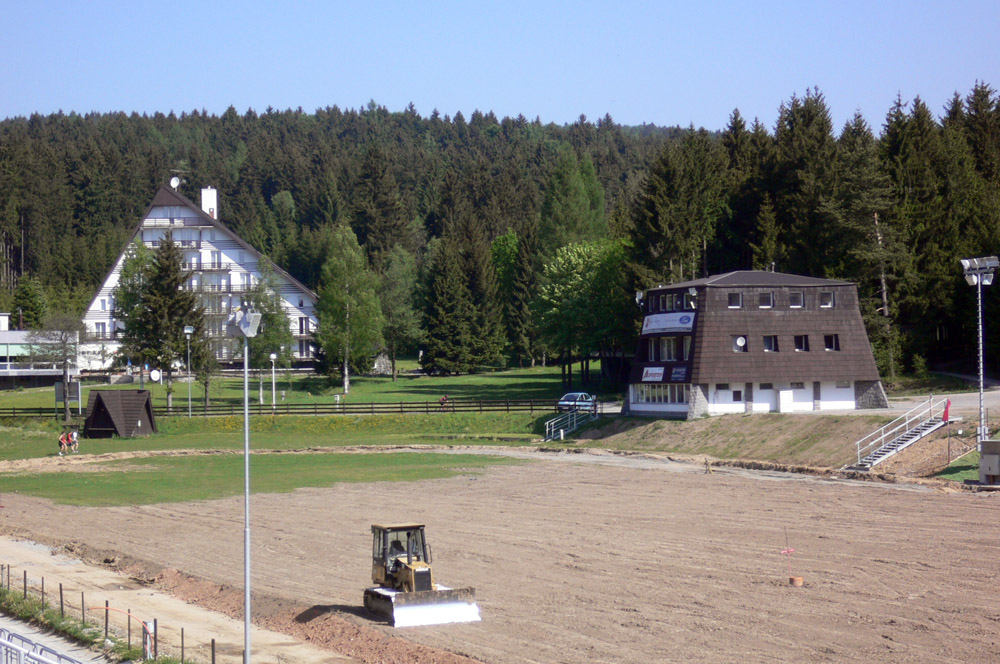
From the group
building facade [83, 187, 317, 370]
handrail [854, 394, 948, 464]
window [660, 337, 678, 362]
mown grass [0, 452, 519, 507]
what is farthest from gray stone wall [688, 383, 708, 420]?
building facade [83, 187, 317, 370]

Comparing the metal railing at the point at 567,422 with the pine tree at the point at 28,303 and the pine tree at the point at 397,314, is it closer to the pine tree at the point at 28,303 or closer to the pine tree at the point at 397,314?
the pine tree at the point at 397,314

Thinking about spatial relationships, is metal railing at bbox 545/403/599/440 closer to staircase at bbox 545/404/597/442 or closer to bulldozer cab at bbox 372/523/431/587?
staircase at bbox 545/404/597/442

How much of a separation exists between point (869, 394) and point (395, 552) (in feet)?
136

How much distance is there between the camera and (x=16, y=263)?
471 ft

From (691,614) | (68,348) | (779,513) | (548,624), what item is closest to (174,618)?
(548,624)

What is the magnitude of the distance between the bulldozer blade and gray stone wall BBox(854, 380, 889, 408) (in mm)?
40629

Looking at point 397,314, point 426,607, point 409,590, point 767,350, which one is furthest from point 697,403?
point 397,314

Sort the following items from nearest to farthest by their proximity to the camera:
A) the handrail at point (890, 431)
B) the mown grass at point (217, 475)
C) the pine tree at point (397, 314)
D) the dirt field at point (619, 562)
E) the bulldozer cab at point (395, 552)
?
1. the dirt field at point (619, 562)
2. the bulldozer cab at point (395, 552)
3. the mown grass at point (217, 475)
4. the handrail at point (890, 431)
5. the pine tree at point (397, 314)

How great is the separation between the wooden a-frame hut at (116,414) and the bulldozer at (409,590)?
148 ft

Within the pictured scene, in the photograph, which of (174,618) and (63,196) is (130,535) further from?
(63,196)

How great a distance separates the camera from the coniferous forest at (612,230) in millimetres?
66812

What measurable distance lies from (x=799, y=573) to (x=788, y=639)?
528cm

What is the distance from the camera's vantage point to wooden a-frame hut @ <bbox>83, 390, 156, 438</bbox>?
60.2 m

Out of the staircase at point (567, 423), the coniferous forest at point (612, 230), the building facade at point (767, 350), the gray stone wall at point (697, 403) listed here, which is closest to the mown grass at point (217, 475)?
the staircase at point (567, 423)
